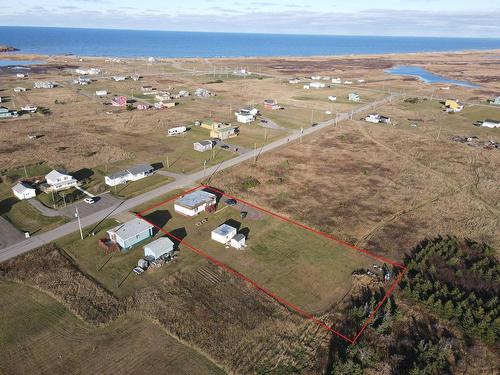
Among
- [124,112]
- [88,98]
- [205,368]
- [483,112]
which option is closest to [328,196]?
[205,368]

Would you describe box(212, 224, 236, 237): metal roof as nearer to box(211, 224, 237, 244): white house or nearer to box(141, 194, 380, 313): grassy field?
box(211, 224, 237, 244): white house

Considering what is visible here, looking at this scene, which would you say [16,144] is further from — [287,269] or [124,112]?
[287,269]

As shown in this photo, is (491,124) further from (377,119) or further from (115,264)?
(115,264)

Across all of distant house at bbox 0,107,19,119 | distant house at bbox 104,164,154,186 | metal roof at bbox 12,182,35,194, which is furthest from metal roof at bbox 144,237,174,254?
distant house at bbox 0,107,19,119

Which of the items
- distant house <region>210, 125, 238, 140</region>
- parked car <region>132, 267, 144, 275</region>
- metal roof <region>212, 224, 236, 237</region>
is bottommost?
parked car <region>132, 267, 144, 275</region>

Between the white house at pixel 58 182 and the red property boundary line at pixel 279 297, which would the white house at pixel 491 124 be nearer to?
the red property boundary line at pixel 279 297

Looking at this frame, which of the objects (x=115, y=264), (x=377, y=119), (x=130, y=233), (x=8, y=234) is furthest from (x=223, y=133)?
(x=8, y=234)
